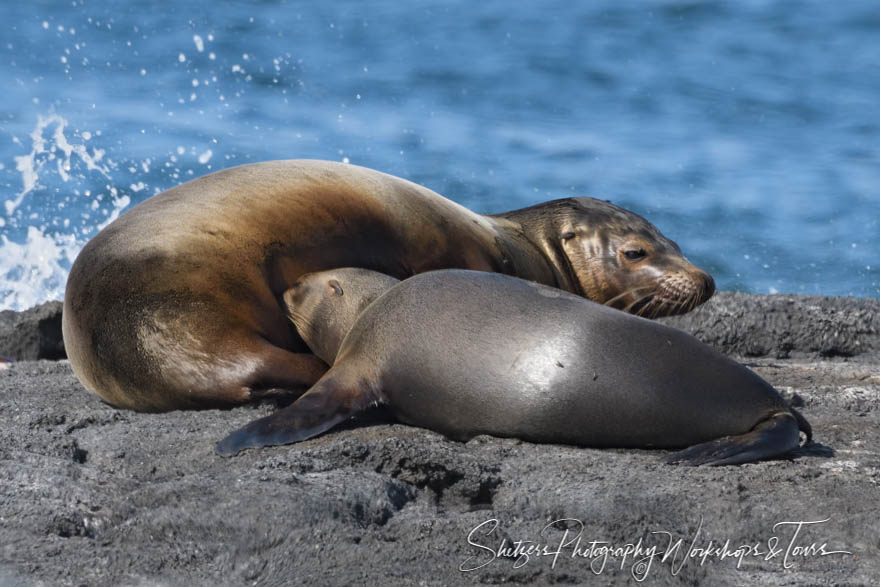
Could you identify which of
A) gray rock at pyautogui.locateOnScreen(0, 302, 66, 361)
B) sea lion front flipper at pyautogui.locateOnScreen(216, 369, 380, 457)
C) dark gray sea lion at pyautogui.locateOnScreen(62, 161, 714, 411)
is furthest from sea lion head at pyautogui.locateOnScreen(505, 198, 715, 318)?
gray rock at pyautogui.locateOnScreen(0, 302, 66, 361)

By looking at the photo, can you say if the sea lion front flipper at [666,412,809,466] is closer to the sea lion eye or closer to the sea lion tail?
the sea lion tail

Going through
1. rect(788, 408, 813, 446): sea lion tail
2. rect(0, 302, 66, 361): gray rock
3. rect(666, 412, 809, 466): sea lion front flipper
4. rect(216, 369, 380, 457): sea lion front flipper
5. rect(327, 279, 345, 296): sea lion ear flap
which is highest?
rect(327, 279, 345, 296): sea lion ear flap

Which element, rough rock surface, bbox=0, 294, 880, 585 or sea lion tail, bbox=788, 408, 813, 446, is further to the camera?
sea lion tail, bbox=788, 408, 813, 446

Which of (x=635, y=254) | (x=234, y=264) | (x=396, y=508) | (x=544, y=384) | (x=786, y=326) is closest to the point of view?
(x=396, y=508)

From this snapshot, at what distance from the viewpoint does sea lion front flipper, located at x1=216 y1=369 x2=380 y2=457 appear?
10.0ft

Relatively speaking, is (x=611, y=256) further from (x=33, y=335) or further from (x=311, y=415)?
(x=33, y=335)

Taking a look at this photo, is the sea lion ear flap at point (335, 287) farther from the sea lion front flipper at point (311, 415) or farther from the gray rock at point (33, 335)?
the gray rock at point (33, 335)

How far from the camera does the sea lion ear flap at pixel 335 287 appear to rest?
389 centimetres

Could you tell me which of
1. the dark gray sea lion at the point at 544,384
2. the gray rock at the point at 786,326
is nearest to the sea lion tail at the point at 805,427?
the dark gray sea lion at the point at 544,384

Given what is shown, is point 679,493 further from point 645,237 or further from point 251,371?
point 645,237

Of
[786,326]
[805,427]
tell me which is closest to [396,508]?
[805,427]

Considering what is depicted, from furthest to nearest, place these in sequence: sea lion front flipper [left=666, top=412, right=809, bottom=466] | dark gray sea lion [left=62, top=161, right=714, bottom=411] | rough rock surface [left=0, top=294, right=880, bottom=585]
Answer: dark gray sea lion [left=62, top=161, right=714, bottom=411] → sea lion front flipper [left=666, top=412, right=809, bottom=466] → rough rock surface [left=0, top=294, right=880, bottom=585]

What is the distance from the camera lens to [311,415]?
3.18 metres

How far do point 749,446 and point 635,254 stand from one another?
227 centimetres
